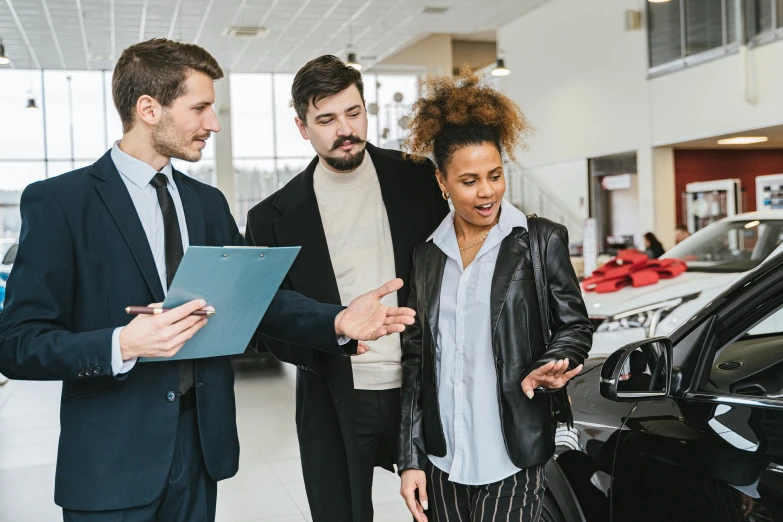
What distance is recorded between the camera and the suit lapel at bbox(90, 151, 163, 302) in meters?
1.75

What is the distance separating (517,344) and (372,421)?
0.60m

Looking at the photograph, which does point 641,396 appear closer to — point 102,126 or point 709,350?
point 709,350

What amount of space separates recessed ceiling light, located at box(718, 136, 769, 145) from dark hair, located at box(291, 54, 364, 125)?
466 inches

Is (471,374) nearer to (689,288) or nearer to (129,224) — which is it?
(129,224)

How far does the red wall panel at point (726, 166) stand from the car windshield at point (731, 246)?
7612 millimetres

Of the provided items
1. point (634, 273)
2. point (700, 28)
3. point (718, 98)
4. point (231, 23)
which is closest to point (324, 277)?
point (634, 273)

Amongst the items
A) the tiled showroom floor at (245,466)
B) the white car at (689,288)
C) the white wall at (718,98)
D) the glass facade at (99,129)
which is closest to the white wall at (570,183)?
the white wall at (718,98)

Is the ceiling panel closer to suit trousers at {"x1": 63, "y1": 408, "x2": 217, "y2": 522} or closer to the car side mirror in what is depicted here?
the car side mirror

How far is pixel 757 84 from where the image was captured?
11578mm

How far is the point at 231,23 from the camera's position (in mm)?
15469

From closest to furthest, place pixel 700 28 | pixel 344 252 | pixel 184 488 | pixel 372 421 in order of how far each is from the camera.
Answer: pixel 184 488
pixel 372 421
pixel 344 252
pixel 700 28

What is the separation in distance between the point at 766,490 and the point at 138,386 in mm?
1367

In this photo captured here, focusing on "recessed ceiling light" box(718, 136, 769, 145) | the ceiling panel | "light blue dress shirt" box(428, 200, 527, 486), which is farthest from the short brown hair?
the ceiling panel

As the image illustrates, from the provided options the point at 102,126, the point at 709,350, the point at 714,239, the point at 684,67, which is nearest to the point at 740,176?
the point at 684,67
